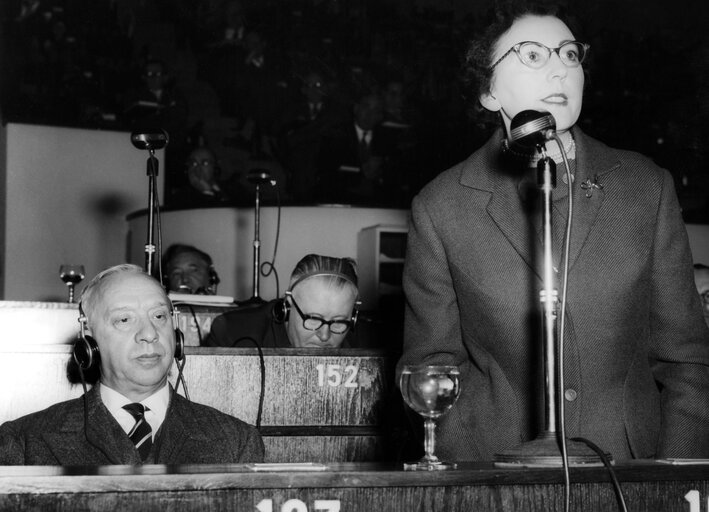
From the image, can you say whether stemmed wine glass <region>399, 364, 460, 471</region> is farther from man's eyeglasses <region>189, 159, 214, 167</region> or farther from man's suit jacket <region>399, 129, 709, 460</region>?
man's eyeglasses <region>189, 159, 214, 167</region>

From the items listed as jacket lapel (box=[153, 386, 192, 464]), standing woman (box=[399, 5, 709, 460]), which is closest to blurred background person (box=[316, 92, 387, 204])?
jacket lapel (box=[153, 386, 192, 464])

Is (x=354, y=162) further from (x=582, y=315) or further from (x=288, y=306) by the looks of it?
(x=582, y=315)

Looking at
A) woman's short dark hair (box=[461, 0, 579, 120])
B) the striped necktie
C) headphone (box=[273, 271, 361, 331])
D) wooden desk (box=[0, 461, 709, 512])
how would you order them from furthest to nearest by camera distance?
1. headphone (box=[273, 271, 361, 331])
2. the striped necktie
3. woman's short dark hair (box=[461, 0, 579, 120])
4. wooden desk (box=[0, 461, 709, 512])

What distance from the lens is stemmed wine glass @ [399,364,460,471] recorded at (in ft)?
4.85

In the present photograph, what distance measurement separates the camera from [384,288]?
7.66 metres

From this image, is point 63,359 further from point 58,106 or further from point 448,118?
point 448,118

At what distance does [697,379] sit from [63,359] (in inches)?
68.7

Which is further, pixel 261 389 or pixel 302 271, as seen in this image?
pixel 302 271

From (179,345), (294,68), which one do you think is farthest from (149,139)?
(294,68)

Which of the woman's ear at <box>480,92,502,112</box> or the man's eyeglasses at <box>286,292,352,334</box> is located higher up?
the woman's ear at <box>480,92,502,112</box>

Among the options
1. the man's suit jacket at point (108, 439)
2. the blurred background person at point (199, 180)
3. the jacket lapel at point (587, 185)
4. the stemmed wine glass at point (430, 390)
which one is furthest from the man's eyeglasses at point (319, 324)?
the blurred background person at point (199, 180)

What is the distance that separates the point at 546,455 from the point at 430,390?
0.20 meters

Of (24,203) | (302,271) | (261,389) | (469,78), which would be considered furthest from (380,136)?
(469,78)

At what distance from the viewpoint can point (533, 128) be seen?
1.43 meters
